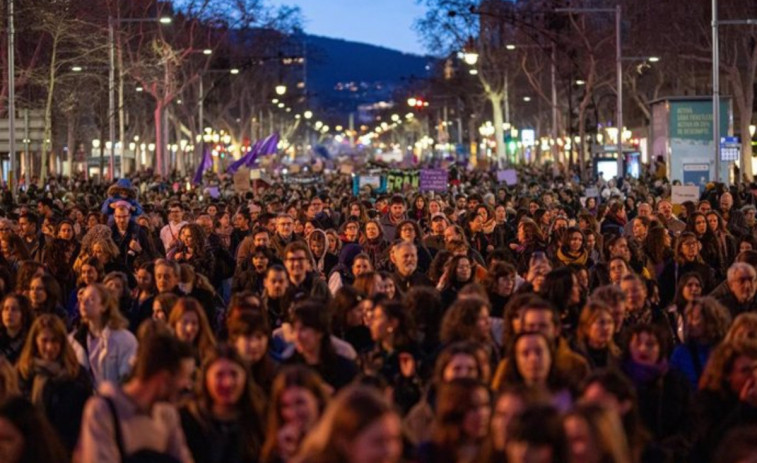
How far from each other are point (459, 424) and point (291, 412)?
0.62 metres

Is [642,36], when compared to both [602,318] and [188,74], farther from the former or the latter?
[602,318]

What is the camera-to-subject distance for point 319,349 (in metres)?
8.41

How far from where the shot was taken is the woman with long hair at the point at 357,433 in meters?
5.31

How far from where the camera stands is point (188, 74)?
71500mm

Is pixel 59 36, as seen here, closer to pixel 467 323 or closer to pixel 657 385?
pixel 467 323

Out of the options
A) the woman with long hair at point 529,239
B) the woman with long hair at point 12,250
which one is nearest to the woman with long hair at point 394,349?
the woman with long hair at point 12,250

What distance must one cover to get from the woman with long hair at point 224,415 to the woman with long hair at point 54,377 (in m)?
1.24

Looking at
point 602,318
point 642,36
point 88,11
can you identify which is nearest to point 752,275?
point 602,318

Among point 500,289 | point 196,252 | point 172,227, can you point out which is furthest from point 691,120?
point 500,289

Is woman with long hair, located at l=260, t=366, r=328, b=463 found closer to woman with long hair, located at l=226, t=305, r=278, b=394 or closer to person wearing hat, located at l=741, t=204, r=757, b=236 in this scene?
woman with long hair, located at l=226, t=305, r=278, b=394

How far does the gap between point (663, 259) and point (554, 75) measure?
48.0 meters

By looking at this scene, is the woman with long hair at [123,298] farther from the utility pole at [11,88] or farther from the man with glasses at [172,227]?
the utility pole at [11,88]

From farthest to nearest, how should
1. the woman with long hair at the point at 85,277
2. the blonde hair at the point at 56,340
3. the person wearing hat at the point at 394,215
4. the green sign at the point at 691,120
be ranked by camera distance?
the green sign at the point at 691,120 < the person wearing hat at the point at 394,215 < the woman with long hair at the point at 85,277 < the blonde hair at the point at 56,340

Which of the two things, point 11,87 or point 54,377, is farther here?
point 11,87
